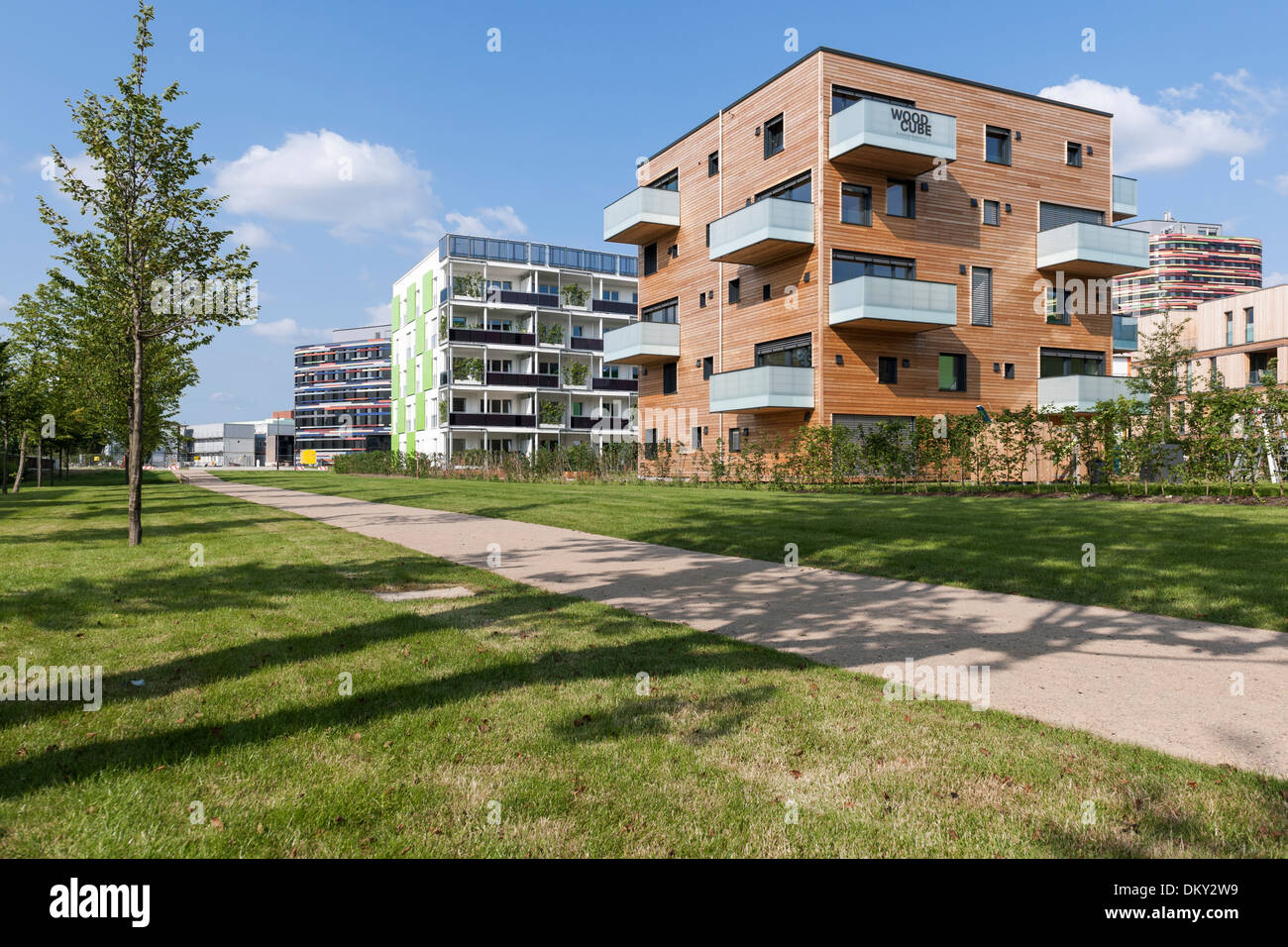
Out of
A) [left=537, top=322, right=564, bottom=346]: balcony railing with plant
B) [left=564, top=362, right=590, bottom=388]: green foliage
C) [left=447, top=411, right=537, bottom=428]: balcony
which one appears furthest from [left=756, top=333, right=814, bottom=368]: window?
[left=537, top=322, right=564, bottom=346]: balcony railing with plant

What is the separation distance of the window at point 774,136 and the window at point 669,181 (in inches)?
265

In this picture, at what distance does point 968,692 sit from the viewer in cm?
451

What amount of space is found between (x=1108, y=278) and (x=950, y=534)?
1091 inches

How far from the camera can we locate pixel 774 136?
29.5 metres

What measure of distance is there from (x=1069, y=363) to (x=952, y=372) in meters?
6.29

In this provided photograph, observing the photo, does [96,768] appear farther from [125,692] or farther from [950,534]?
[950,534]

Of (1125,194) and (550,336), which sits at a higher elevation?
(1125,194)

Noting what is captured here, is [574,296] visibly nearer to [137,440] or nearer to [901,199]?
[901,199]

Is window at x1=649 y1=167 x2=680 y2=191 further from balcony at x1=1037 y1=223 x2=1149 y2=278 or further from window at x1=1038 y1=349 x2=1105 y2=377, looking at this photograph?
window at x1=1038 y1=349 x2=1105 y2=377

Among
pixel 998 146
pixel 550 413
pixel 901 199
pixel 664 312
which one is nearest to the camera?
pixel 901 199

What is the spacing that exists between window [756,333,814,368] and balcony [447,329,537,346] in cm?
3021

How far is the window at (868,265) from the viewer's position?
88.7 feet

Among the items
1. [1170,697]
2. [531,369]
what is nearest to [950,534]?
[1170,697]

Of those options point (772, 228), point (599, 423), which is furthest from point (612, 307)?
point (772, 228)
